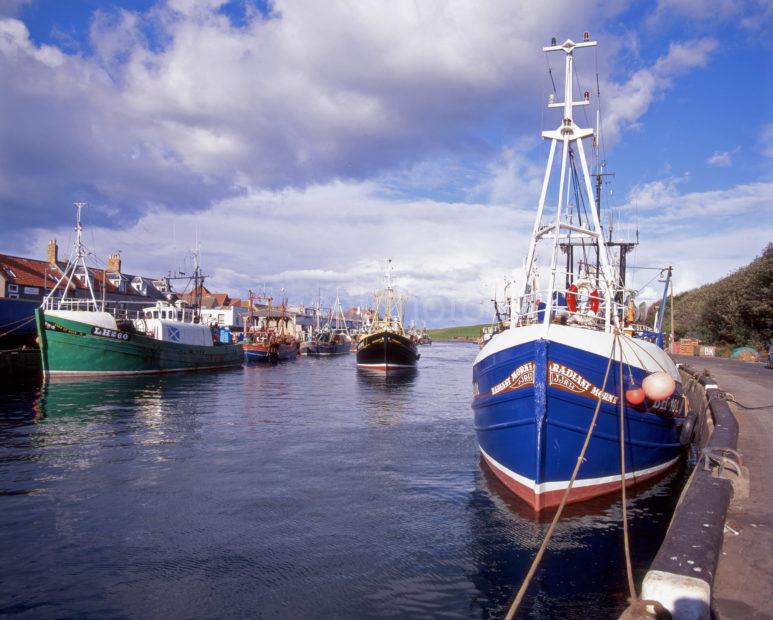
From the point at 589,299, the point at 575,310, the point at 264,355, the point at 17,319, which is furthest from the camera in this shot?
the point at 264,355

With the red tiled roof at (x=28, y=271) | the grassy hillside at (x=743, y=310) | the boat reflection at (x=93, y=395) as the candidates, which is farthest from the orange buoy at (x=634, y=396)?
the red tiled roof at (x=28, y=271)

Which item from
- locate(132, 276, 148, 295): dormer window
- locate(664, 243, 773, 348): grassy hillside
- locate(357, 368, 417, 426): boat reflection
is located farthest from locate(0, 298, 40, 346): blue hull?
locate(664, 243, 773, 348): grassy hillside

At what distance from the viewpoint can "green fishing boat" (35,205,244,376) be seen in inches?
1405

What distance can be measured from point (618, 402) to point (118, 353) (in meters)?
35.5

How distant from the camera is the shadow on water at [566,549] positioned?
7394mm

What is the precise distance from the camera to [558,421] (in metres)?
10.0

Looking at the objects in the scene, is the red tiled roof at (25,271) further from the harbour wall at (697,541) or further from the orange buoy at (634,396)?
the harbour wall at (697,541)

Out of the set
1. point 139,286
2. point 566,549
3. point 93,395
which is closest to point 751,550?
point 566,549

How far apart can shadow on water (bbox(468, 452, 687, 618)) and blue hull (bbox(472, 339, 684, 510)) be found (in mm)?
398

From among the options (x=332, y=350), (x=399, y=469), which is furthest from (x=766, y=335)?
(x=332, y=350)

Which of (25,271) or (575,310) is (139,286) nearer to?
(25,271)

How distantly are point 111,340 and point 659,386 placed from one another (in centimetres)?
3574

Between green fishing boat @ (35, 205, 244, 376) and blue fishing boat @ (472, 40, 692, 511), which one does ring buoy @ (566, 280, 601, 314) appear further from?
green fishing boat @ (35, 205, 244, 376)

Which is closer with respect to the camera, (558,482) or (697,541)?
(697,541)
